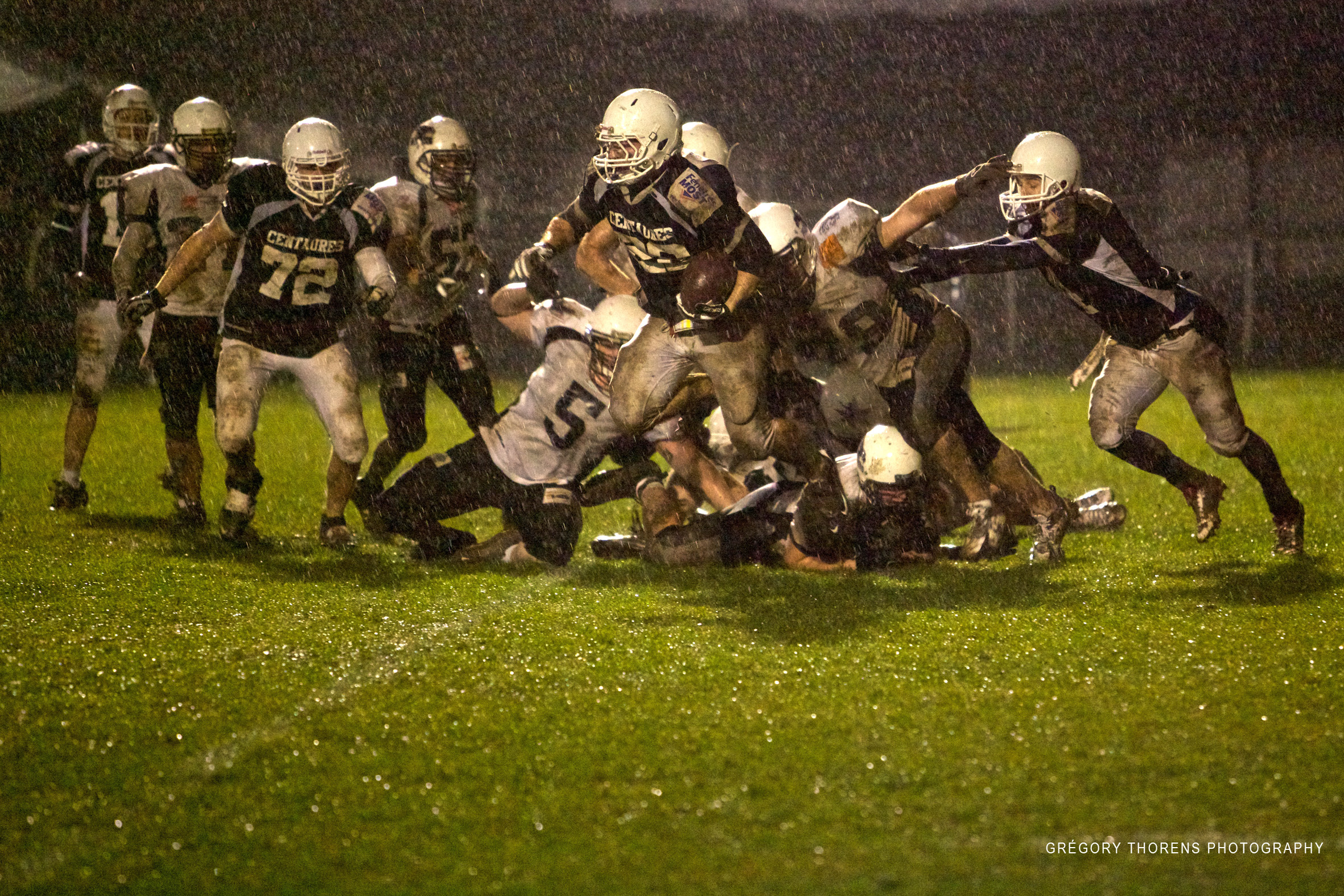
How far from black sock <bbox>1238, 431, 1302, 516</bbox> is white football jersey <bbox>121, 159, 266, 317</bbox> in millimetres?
4669

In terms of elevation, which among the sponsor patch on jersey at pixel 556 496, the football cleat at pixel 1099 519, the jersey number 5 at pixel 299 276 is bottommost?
the football cleat at pixel 1099 519

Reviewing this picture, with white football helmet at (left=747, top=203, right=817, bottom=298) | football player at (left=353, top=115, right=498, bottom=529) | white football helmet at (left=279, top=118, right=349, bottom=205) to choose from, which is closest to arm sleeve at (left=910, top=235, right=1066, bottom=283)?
white football helmet at (left=747, top=203, right=817, bottom=298)

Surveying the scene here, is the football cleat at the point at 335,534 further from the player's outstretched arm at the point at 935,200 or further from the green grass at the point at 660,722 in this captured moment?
the player's outstretched arm at the point at 935,200

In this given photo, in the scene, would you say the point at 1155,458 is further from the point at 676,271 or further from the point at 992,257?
the point at 676,271

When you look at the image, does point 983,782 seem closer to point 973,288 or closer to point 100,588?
point 100,588

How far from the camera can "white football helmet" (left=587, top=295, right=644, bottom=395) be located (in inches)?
221

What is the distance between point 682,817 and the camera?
114 inches

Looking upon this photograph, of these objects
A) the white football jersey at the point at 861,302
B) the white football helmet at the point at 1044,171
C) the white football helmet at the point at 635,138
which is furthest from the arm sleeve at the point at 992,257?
the white football helmet at the point at 635,138

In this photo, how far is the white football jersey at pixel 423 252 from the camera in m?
6.27

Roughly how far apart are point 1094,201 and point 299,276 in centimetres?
336

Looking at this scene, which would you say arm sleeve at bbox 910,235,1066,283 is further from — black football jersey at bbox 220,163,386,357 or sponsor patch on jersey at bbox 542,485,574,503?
black football jersey at bbox 220,163,386,357

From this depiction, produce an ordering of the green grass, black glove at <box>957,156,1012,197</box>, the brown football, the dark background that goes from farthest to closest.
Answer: the dark background → black glove at <box>957,156,1012,197</box> → the brown football → the green grass

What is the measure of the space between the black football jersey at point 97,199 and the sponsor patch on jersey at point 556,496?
8.91 feet

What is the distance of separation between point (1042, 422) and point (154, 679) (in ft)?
25.6
